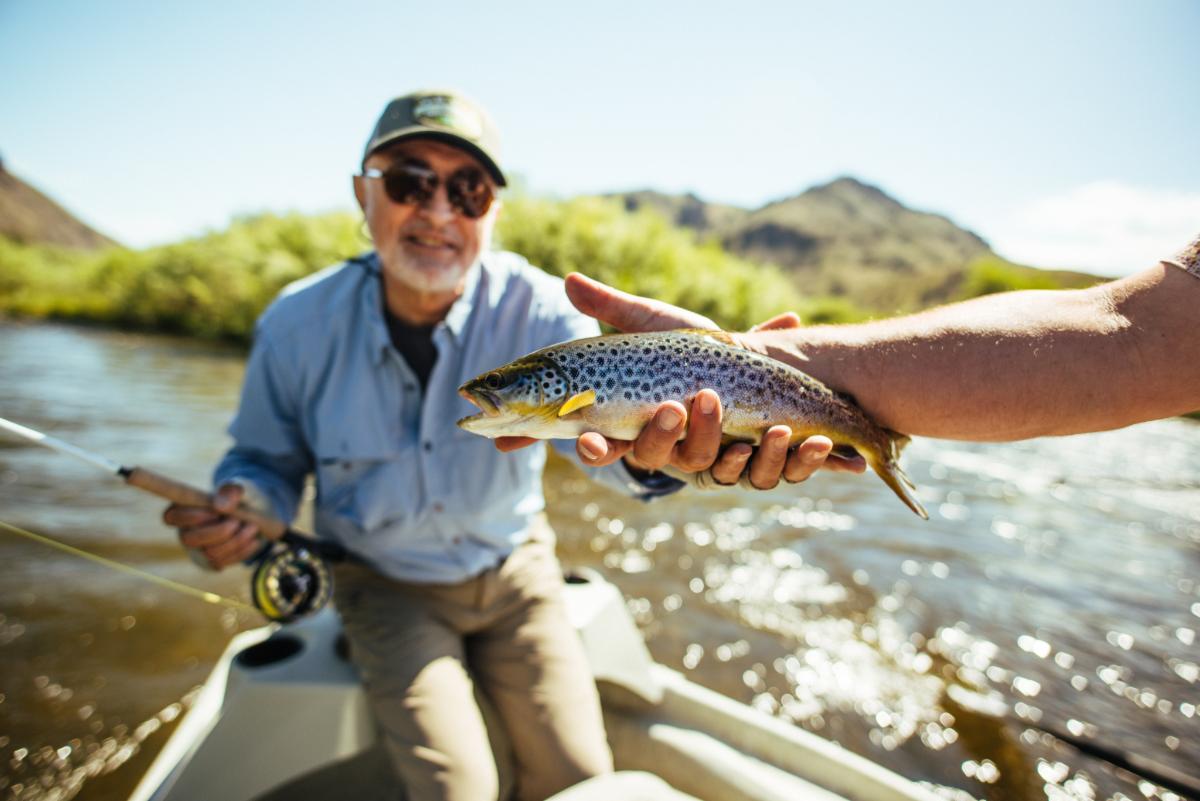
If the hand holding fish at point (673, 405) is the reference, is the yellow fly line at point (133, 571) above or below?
below

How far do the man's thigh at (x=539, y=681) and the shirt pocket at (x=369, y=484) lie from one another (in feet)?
2.17

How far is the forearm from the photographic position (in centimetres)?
174

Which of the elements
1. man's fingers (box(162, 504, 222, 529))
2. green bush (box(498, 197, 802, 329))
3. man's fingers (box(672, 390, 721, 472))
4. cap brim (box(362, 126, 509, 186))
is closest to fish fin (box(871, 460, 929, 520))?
man's fingers (box(672, 390, 721, 472))

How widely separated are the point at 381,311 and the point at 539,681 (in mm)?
2056

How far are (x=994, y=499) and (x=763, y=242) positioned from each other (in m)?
161

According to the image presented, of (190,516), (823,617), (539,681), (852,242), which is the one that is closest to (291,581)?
(190,516)

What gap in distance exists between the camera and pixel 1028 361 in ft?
6.11

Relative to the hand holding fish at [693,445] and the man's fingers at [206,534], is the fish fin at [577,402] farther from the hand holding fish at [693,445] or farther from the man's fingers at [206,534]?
the man's fingers at [206,534]

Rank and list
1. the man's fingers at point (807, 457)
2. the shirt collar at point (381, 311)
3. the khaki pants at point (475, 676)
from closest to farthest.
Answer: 1. the man's fingers at point (807, 457)
2. the khaki pants at point (475, 676)
3. the shirt collar at point (381, 311)

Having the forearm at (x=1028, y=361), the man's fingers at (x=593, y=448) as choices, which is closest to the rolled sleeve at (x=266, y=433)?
the man's fingers at (x=593, y=448)

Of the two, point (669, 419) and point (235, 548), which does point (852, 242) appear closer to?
point (669, 419)

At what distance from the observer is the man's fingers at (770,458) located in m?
2.04

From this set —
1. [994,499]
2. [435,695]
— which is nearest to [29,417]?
[435,695]

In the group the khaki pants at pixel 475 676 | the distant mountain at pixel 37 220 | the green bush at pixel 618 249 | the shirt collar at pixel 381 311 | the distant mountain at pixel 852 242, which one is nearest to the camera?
the khaki pants at pixel 475 676
